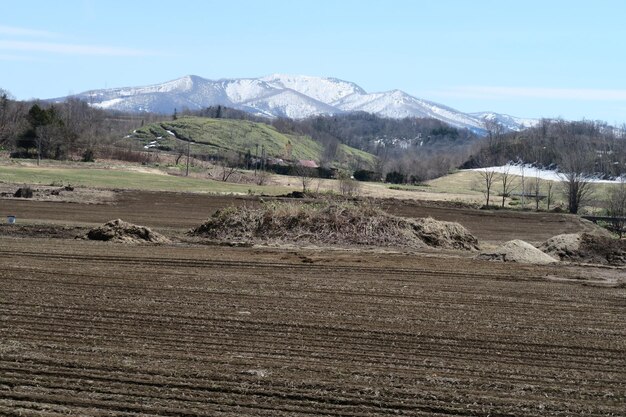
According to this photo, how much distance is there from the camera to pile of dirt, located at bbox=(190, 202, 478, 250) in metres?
34.2

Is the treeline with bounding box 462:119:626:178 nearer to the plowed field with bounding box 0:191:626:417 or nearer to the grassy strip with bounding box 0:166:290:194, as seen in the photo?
the grassy strip with bounding box 0:166:290:194

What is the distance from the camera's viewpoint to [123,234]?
31438mm

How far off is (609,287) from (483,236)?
21.0m

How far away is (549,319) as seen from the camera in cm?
→ 1738

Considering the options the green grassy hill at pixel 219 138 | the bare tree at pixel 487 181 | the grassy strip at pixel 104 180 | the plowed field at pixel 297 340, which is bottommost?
the plowed field at pixel 297 340

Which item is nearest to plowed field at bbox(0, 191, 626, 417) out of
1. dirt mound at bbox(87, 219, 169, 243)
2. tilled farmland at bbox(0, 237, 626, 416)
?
tilled farmland at bbox(0, 237, 626, 416)

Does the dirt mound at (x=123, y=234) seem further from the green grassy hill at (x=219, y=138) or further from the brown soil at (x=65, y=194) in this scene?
the green grassy hill at (x=219, y=138)

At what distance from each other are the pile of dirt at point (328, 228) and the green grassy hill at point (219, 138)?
116 meters

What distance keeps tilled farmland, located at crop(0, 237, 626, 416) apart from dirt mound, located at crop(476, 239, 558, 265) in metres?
5.44

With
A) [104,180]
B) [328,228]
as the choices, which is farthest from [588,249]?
[104,180]

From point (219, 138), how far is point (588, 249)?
5711 inches

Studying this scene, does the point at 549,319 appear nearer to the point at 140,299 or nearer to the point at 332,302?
the point at 332,302

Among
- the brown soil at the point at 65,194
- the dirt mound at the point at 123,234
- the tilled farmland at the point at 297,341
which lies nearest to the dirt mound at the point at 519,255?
the tilled farmland at the point at 297,341

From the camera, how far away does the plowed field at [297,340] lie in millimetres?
10680
